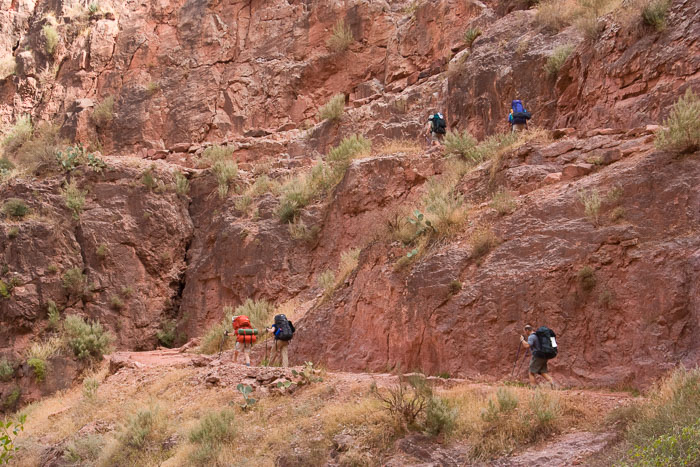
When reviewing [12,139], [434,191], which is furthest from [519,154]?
[12,139]

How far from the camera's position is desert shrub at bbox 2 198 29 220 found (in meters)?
20.9

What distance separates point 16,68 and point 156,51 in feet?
22.1

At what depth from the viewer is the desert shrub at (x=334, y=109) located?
23.2 meters

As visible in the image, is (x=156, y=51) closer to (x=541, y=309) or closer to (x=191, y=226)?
(x=191, y=226)

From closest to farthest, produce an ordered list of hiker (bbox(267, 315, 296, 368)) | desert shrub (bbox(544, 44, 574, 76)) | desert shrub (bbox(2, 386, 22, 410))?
hiker (bbox(267, 315, 296, 368)) < desert shrub (bbox(544, 44, 574, 76)) < desert shrub (bbox(2, 386, 22, 410))

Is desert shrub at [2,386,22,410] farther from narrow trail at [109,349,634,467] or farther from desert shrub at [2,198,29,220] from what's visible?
narrow trail at [109,349,634,467]

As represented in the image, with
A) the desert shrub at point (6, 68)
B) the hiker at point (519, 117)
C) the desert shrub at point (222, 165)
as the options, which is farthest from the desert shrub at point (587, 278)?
the desert shrub at point (6, 68)

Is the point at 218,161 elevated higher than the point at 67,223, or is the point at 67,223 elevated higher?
the point at 218,161

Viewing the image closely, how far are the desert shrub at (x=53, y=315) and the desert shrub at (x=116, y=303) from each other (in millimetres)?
1365

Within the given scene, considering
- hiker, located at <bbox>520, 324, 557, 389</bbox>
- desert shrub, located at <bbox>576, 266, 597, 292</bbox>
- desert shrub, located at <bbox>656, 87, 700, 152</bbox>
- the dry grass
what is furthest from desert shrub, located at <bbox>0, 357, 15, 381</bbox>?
desert shrub, located at <bbox>656, 87, 700, 152</bbox>

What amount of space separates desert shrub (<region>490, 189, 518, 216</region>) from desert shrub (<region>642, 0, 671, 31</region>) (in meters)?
4.95

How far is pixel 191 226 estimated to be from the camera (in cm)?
2205

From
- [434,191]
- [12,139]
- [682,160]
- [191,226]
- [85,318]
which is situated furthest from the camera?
[12,139]

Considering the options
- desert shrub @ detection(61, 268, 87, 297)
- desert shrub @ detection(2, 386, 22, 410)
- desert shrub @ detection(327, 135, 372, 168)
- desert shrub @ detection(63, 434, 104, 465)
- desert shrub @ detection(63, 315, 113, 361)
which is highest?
desert shrub @ detection(327, 135, 372, 168)
